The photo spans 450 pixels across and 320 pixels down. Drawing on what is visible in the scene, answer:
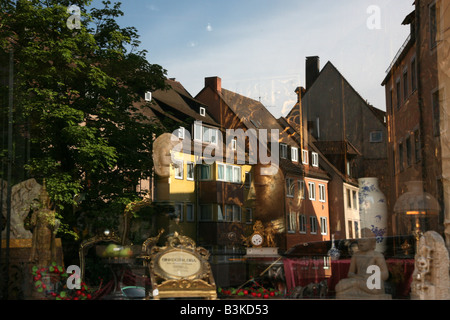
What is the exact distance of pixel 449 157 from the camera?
8188 millimetres

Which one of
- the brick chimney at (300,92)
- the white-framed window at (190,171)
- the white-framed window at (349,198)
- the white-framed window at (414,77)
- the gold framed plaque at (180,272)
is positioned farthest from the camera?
the white-framed window at (190,171)

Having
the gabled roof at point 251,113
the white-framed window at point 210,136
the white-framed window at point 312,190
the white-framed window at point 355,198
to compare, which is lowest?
the white-framed window at point 355,198

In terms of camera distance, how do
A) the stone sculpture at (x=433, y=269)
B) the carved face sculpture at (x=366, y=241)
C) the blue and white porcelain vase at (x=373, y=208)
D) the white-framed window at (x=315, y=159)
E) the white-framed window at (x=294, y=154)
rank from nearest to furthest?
1. the stone sculpture at (x=433, y=269)
2. the carved face sculpture at (x=366, y=241)
3. the blue and white porcelain vase at (x=373, y=208)
4. the white-framed window at (x=315, y=159)
5. the white-framed window at (x=294, y=154)

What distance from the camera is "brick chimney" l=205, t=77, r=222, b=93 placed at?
361 inches

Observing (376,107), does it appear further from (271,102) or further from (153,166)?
(153,166)

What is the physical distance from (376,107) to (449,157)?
3.42ft

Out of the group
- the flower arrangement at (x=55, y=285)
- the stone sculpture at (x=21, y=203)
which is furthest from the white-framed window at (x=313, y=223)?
the stone sculpture at (x=21, y=203)

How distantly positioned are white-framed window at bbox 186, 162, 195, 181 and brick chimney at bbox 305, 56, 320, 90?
1.76m

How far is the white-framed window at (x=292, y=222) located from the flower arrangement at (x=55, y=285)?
2502mm

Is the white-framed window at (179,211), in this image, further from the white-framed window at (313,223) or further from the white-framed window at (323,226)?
A: the white-framed window at (323,226)

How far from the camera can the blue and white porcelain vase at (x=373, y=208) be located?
8.20 metres

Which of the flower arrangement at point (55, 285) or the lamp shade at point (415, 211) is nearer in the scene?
the flower arrangement at point (55, 285)
